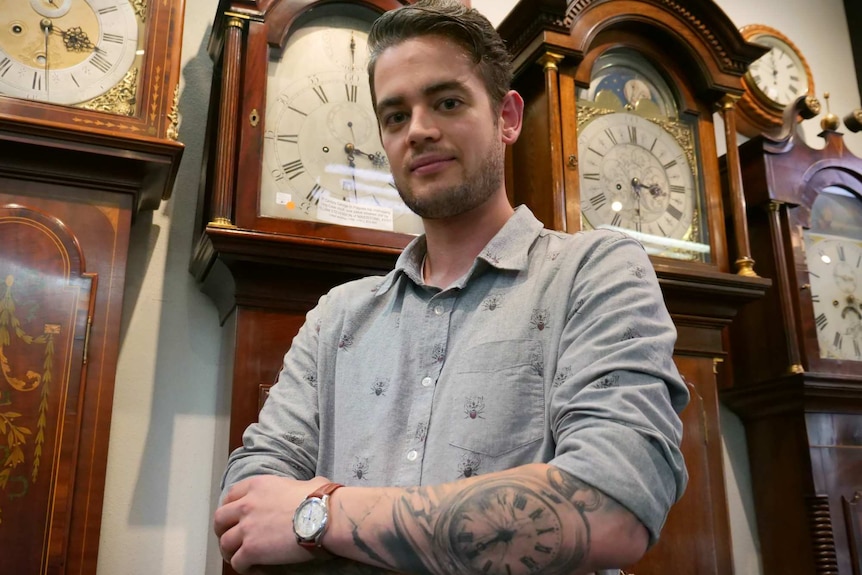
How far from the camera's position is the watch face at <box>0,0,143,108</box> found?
143 centimetres

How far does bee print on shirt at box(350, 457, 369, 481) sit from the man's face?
33 centimetres

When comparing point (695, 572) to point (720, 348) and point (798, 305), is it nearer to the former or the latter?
point (720, 348)

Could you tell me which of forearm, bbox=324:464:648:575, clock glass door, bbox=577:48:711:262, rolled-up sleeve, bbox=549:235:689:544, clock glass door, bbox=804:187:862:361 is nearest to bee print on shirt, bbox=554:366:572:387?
rolled-up sleeve, bbox=549:235:689:544

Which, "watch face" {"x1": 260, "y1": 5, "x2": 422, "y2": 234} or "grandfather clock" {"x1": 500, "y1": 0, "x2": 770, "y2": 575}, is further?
"grandfather clock" {"x1": 500, "y1": 0, "x2": 770, "y2": 575}

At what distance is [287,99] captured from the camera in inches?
64.6

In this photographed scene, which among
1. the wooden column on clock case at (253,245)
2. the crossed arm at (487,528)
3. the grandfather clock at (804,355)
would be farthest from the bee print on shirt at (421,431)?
the grandfather clock at (804,355)

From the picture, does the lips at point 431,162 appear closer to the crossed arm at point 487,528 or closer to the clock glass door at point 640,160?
the crossed arm at point 487,528

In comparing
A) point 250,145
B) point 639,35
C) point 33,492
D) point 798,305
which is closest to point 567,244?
point 250,145

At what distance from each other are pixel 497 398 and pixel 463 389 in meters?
0.04

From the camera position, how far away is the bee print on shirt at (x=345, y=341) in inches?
40.5

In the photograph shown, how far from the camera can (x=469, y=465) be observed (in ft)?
2.72

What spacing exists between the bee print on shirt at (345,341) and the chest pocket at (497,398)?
0.19 metres

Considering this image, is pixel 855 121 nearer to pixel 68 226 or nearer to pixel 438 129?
pixel 438 129

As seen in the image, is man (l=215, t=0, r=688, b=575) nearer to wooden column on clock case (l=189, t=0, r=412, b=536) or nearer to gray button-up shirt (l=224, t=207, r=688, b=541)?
gray button-up shirt (l=224, t=207, r=688, b=541)
